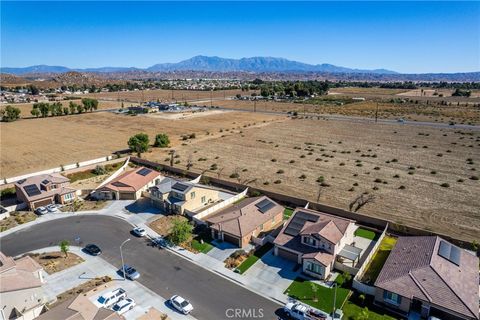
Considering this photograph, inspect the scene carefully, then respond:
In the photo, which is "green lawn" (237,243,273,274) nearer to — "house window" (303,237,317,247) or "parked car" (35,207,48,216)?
"house window" (303,237,317,247)

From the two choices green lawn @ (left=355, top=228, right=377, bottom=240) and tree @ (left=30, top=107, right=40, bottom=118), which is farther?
tree @ (left=30, top=107, right=40, bottom=118)

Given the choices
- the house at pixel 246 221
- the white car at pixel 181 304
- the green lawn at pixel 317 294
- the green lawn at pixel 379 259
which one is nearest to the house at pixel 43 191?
the house at pixel 246 221

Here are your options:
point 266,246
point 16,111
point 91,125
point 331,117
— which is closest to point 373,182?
point 266,246

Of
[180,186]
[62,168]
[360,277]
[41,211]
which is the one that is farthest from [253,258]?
[62,168]

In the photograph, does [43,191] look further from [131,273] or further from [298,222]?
[298,222]

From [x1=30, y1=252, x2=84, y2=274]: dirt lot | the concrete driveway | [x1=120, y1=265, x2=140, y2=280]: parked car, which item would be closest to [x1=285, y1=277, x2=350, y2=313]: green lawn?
the concrete driveway

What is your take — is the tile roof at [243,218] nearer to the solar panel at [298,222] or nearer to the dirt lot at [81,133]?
the solar panel at [298,222]
